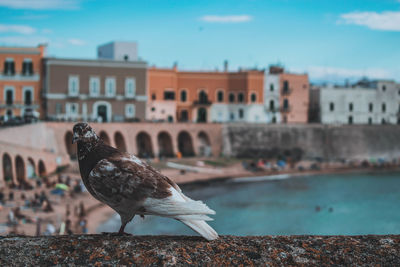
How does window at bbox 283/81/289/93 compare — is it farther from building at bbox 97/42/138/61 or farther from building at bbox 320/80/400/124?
building at bbox 97/42/138/61

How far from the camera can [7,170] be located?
1061 inches

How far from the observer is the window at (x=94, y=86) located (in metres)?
41.5

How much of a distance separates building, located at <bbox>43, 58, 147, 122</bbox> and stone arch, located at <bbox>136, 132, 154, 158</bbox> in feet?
5.32

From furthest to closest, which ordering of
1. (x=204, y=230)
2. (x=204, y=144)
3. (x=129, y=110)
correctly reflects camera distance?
(x=204, y=144) → (x=129, y=110) → (x=204, y=230)

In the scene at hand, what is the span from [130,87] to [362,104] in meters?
25.6

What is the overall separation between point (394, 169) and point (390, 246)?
4881 cm

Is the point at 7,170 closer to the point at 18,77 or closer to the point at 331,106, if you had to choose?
the point at 18,77

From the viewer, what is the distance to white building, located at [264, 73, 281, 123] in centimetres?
4959

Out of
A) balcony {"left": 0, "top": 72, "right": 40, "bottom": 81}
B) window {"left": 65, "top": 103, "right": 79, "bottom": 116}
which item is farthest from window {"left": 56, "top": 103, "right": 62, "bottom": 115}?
balcony {"left": 0, "top": 72, "right": 40, "bottom": 81}

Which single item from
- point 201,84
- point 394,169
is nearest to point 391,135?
point 394,169

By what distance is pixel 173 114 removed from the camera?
4678cm

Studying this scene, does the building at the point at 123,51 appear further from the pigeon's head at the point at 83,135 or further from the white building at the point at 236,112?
the pigeon's head at the point at 83,135

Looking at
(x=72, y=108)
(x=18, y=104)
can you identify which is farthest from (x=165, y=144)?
(x=18, y=104)

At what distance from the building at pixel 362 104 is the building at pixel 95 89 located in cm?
2038
